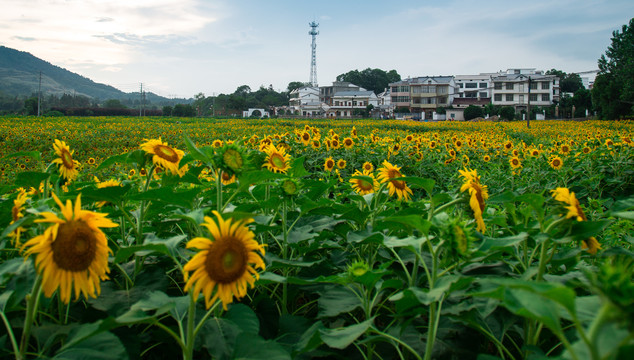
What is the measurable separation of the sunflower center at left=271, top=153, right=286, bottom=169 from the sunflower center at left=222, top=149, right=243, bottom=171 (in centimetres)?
64

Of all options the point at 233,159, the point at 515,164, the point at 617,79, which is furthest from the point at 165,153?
the point at 617,79

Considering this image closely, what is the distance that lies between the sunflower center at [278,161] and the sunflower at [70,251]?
1.00 meters

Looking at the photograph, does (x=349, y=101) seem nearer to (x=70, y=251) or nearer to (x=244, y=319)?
(x=244, y=319)

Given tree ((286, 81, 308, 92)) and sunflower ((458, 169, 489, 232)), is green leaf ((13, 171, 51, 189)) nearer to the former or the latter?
sunflower ((458, 169, 489, 232))

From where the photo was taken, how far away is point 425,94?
66.1 meters

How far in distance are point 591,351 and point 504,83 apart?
70.5m

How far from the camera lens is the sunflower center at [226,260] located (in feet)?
2.86

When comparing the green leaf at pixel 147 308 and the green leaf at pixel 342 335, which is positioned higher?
the green leaf at pixel 147 308

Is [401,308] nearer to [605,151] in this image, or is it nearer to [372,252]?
[372,252]

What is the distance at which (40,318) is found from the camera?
1037 mm

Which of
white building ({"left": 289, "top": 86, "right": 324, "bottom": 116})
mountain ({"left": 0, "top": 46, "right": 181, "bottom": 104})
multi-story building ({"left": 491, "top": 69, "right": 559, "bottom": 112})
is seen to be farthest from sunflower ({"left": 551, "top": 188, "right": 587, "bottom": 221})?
mountain ({"left": 0, "top": 46, "right": 181, "bottom": 104})

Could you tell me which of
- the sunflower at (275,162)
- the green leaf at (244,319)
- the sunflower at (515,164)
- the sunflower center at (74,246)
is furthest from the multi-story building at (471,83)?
the sunflower center at (74,246)

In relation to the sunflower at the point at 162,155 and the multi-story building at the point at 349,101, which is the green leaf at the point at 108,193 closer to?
the sunflower at the point at 162,155

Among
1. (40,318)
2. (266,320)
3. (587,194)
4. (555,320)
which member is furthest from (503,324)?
(587,194)
